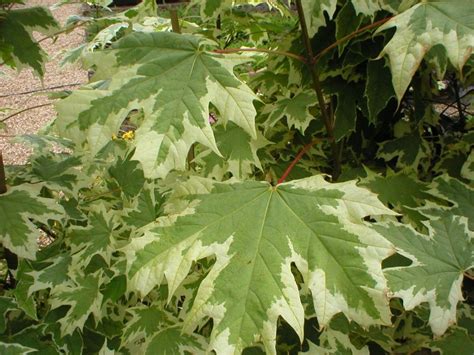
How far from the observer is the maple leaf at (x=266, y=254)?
84 centimetres

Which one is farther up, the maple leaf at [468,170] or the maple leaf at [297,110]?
the maple leaf at [297,110]

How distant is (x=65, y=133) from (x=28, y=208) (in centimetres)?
44

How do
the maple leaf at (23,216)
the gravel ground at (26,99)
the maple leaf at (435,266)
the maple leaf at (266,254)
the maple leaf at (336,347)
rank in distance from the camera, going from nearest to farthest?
the maple leaf at (266,254) < the maple leaf at (435,266) < the maple leaf at (336,347) < the maple leaf at (23,216) < the gravel ground at (26,99)

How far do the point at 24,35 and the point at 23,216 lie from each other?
0.50 meters

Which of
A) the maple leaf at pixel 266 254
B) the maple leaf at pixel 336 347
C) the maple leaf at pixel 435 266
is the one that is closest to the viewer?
the maple leaf at pixel 266 254

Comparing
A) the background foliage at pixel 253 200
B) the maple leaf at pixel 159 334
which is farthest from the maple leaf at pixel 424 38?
the maple leaf at pixel 159 334

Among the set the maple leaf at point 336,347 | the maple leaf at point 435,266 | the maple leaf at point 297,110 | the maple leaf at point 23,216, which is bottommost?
the maple leaf at point 336,347

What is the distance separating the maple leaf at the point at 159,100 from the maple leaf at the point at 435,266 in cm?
40

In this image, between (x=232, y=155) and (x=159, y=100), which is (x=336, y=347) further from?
(x=159, y=100)

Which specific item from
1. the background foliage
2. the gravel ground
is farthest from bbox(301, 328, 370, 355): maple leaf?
the gravel ground

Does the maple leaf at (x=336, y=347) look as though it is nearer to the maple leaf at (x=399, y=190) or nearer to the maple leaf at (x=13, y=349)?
the maple leaf at (x=399, y=190)

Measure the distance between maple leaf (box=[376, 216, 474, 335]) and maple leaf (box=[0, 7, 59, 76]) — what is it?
3.42 ft

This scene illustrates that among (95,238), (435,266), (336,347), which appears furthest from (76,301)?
(435,266)

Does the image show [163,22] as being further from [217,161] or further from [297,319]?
[297,319]
